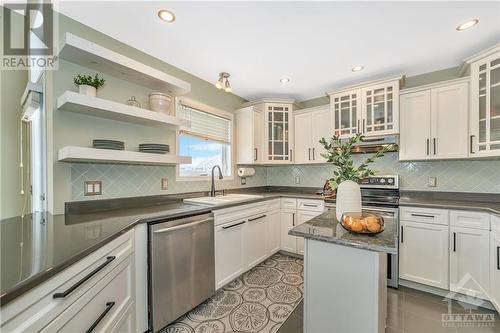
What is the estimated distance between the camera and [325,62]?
8.23ft

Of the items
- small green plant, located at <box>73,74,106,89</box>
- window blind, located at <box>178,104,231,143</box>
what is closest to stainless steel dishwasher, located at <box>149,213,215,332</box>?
small green plant, located at <box>73,74,106,89</box>

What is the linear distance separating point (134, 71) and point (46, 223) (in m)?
1.38

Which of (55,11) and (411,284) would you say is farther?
(411,284)

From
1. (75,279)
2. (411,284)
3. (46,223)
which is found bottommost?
(411,284)

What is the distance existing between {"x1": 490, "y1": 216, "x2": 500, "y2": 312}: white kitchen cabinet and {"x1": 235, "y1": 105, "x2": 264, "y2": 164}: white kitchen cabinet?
2634 mm

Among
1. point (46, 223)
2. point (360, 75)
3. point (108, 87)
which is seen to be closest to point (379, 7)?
point (360, 75)

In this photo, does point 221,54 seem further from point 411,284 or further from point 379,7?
point 411,284

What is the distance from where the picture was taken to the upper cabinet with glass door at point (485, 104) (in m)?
2.09

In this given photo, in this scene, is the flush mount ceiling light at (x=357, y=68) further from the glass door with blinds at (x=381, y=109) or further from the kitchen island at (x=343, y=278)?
the kitchen island at (x=343, y=278)

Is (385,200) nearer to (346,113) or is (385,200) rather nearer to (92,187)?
(346,113)

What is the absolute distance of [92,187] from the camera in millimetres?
1856

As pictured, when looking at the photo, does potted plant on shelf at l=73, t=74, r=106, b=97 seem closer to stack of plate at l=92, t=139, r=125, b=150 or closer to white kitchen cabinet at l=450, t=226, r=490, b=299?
stack of plate at l=92, t=139, r=125, b=150

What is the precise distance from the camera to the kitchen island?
1.16 meters

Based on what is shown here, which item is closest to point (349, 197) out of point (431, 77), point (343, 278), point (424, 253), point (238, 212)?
point (343, 278)
